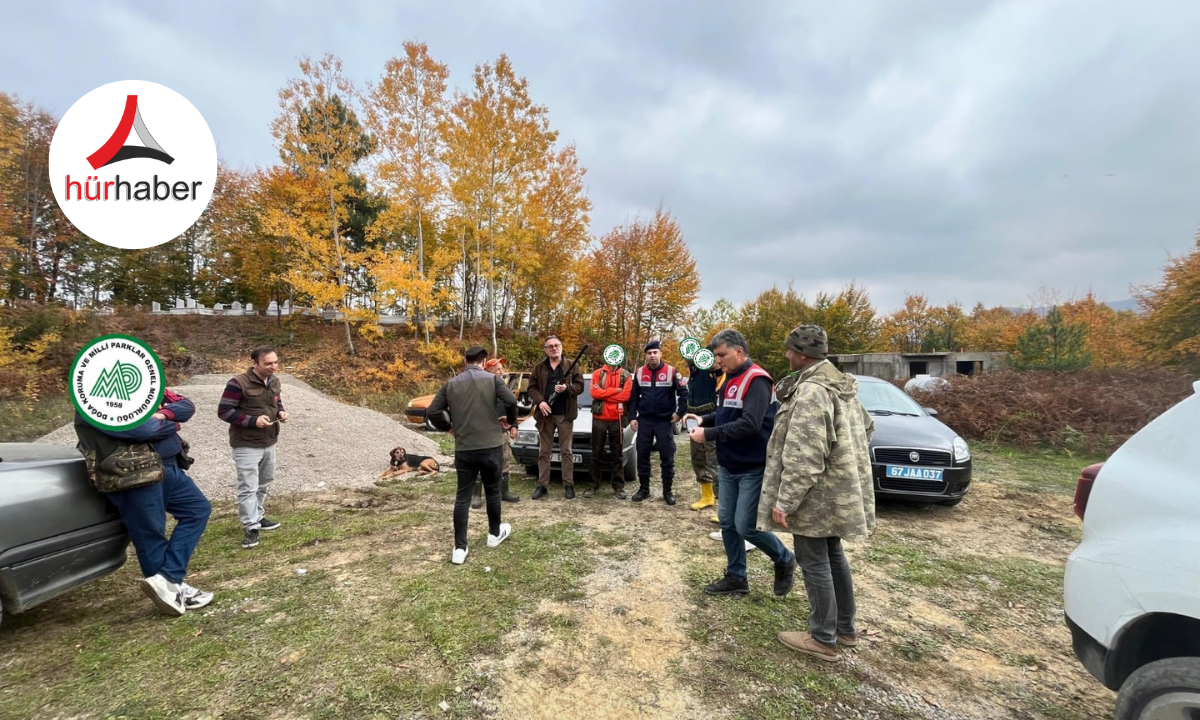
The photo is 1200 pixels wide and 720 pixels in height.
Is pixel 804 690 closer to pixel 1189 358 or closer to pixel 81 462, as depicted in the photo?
pixel 81 462

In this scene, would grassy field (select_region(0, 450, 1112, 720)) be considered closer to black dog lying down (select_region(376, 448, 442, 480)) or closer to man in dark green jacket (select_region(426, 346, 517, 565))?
man in dark green jacket (select_region(426, 346, 517, 565))

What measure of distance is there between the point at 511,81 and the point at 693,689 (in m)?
18.2

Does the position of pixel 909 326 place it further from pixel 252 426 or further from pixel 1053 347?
pixel 252 426

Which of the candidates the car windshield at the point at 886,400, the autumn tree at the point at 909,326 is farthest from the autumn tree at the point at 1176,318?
the autumn tree at the point at 909,326

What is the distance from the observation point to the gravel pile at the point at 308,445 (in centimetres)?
649

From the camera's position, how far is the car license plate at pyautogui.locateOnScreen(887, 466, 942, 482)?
5148 mm

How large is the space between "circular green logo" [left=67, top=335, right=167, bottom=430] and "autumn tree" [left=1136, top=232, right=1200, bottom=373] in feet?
76.9

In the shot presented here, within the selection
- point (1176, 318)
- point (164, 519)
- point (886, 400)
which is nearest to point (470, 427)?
point (164, 519)

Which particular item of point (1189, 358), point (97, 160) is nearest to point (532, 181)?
point (97, 160)

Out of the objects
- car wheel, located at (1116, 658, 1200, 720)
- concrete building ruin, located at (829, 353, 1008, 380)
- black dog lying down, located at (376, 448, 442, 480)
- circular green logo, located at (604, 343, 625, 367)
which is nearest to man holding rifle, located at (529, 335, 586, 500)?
circular green logo, located at (604, 343, 625, 367)

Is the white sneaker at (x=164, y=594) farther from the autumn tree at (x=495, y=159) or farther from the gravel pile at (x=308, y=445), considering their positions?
the autumn tree at (x=495, y=159)

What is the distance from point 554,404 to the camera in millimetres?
5863

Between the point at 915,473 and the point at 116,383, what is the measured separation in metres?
7.04

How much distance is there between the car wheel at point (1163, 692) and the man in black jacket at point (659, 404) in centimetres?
392
